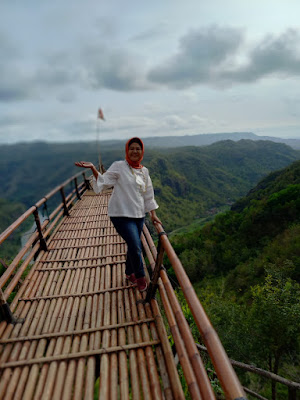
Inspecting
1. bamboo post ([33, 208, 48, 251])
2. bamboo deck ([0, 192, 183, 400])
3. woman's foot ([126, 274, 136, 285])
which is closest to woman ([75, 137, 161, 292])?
woman's foot ([126, 274, 136, 285])

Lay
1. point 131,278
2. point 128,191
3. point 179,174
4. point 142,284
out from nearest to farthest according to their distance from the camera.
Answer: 1. point 128,191
2. point 142,284
3. point 131,278
4. point 179,174

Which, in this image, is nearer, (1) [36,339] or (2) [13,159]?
(1) [36,339]

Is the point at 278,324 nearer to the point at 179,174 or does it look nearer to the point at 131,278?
the point at 131,278

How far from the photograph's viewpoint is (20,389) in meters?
1.68

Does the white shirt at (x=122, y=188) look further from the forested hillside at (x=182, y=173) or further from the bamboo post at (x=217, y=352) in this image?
the forested hillside at (x=182, y=173)

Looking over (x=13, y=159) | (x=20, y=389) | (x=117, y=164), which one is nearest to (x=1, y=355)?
(x=20, y=389)

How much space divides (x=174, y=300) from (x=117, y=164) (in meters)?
1.53

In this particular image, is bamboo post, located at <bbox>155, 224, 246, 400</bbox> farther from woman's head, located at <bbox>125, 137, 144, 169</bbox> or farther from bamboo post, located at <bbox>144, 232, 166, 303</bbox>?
woman's head, located at <bbox>125, 137, 144, 169</bbox>

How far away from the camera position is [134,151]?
2.45 metres

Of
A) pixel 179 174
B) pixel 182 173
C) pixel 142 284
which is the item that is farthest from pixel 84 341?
pixel 182 173

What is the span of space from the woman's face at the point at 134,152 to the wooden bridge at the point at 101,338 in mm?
921

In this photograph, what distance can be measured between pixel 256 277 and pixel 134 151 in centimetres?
2576

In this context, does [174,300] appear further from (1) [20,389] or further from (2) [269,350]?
(2) [269,350]

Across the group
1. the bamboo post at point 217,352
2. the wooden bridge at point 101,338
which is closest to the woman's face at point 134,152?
the wooden bridge at point 101,338
